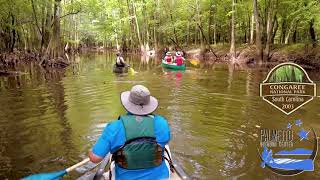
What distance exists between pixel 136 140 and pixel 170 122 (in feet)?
19.2

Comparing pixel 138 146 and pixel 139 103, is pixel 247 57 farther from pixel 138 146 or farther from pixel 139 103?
pixel 138 146

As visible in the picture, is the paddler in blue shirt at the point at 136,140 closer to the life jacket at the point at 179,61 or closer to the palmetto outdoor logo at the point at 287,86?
the palmetto outdoor logo at the point at 287,86

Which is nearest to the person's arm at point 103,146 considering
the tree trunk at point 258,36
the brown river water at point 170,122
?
the brown river water at point 170,122

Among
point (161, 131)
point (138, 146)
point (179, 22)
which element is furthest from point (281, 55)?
point (138, 146)

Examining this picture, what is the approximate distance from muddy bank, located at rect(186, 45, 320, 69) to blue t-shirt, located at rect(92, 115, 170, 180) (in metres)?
21.3

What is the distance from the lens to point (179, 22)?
4109 cm

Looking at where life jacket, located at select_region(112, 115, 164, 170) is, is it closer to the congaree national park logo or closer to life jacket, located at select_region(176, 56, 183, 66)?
the congaree national park logo

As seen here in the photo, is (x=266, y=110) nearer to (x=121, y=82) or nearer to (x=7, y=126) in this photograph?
(x=7, y=126)

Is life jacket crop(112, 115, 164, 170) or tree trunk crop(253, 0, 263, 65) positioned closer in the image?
life jacket crop(112, 115, 164, 170)

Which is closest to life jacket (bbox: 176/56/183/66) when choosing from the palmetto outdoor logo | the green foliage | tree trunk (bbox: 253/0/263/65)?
tree trunk (bbox: 253/0/263/65)

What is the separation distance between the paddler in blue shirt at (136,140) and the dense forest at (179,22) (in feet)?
68.9

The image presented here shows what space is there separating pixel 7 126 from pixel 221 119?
18.5 feet

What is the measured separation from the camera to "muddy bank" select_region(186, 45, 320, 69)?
23.8 metres

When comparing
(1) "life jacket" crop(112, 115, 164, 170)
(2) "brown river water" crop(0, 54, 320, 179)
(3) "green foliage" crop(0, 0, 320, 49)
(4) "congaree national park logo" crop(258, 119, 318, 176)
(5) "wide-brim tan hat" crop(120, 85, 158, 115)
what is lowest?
(4) "congaree national park logo" crop(258, 119, 318, 176)
